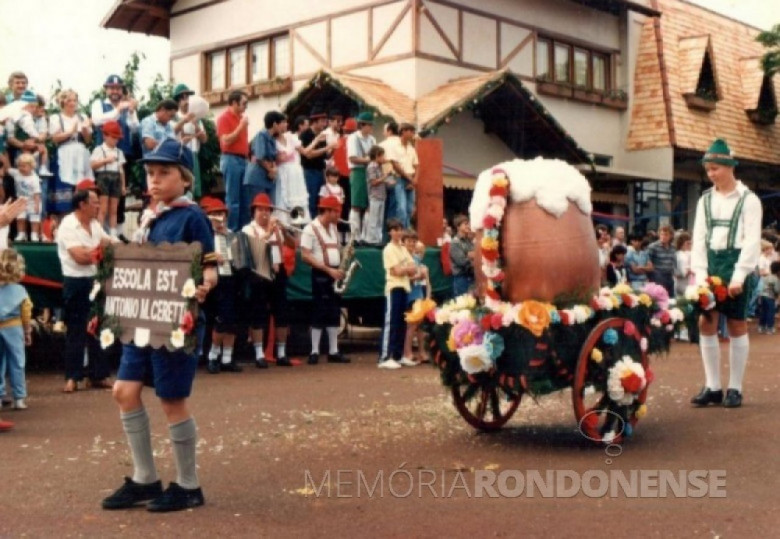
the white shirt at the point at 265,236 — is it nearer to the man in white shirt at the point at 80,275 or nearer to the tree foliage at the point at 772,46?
the man in white shirt at the point at 80,275

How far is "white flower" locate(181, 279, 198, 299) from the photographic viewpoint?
5.55 metres

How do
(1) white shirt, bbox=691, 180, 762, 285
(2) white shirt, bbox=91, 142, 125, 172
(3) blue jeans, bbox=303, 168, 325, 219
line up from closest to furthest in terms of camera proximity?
(1) white shirt, bbox=691, 180, 762, 285, (2) white shirt, bbox=91, 142, 125, 172, (3) blue jeans, bbox=303, 168, 325, 219

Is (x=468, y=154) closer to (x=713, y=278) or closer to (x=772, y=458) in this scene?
(x=713, y=278)

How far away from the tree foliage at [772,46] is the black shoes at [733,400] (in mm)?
23017

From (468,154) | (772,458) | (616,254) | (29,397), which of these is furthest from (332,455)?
(468,154)

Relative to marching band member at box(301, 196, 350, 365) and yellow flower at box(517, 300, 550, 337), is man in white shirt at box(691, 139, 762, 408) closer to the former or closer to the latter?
yellow flower at box(517, 300, 550, 337)

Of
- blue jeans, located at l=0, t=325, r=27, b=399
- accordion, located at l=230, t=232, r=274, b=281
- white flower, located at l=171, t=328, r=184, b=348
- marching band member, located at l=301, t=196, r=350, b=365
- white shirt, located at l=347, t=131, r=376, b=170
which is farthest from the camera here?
white shirt, located at l=347, t=131, r=376, b=170

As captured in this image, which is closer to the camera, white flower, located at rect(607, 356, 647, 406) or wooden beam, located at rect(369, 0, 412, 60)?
white flower, located at rect(607, 356, 647, 406)

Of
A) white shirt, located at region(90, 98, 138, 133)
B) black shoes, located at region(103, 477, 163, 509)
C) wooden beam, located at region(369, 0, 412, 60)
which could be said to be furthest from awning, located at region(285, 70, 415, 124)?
black shoes, located at region(103, 477, 163, 509)

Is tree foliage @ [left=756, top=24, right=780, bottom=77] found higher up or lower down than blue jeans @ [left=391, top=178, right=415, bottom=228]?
higher up

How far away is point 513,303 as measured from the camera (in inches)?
287

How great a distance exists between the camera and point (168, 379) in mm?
5648

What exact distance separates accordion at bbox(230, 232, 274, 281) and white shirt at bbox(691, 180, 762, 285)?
5.47 m

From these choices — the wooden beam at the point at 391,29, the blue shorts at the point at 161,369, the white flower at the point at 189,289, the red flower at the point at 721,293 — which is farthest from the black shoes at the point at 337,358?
the wooden beam at the point at 391,29
